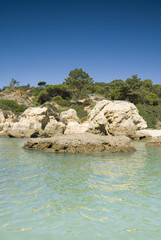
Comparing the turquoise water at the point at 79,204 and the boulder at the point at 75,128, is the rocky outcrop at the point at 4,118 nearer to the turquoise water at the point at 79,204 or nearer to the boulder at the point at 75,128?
the boulder at the point at 75,128

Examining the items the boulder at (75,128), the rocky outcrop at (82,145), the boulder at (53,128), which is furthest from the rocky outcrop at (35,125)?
the rocky outcrop at (82,145)

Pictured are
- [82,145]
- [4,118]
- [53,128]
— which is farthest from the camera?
[4,118]

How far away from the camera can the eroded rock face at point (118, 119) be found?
808 inches

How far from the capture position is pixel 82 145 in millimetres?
12195

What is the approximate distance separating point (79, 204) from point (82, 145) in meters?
7.68

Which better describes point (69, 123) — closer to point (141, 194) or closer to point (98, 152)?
point (98, 152)

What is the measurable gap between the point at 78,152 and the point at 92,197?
272 inches

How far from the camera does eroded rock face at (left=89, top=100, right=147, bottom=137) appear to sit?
20516 millimetres

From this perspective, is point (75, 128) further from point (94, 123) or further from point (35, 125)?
point (35, 125)

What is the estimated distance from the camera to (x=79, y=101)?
54.1 meters

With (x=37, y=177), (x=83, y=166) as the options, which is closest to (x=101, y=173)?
(x=83, y=166)

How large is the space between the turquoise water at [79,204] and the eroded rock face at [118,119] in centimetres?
1307

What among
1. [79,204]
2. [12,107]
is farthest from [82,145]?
[12,107]

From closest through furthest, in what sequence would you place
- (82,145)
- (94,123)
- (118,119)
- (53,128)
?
(82,145) < (118,119) < (94,123) < (53,128)
